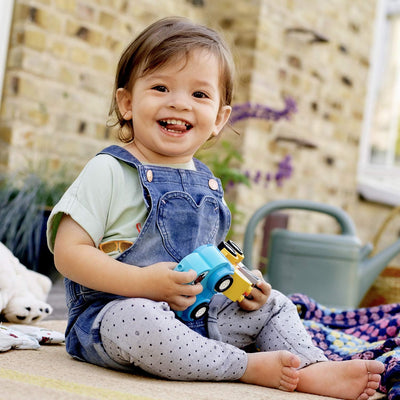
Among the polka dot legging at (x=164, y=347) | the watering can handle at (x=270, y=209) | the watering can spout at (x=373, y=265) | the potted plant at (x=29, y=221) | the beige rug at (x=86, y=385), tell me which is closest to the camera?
the beige rug at (x=86, y=385)

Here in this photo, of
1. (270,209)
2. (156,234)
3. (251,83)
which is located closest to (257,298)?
(156,234)

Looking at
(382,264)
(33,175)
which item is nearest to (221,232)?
(382,264)

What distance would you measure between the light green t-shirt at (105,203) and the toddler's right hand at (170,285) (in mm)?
129

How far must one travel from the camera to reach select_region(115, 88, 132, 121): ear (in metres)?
1.42

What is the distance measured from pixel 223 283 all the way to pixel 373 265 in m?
1.30

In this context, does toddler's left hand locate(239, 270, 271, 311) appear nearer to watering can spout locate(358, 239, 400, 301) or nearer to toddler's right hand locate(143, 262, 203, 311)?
toddler's right hand locate(143, 262, 203, 311)

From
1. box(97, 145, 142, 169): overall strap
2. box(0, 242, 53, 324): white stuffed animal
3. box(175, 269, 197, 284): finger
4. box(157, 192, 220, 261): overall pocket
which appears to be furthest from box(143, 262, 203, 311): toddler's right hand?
box(0, 242, 53, 324): white stuffed animal

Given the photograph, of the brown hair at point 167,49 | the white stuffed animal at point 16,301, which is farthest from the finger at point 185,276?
the white stuffed animal at point 16,301

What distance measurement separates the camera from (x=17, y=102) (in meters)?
3.02

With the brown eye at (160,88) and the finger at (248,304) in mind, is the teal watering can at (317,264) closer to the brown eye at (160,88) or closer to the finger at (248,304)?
the finger at (248,304)

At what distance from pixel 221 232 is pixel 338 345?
432 millimetres

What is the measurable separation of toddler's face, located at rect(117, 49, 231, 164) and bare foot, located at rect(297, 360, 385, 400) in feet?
1.78

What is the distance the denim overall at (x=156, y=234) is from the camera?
1.25m

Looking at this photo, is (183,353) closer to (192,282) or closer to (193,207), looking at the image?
(192,282)
